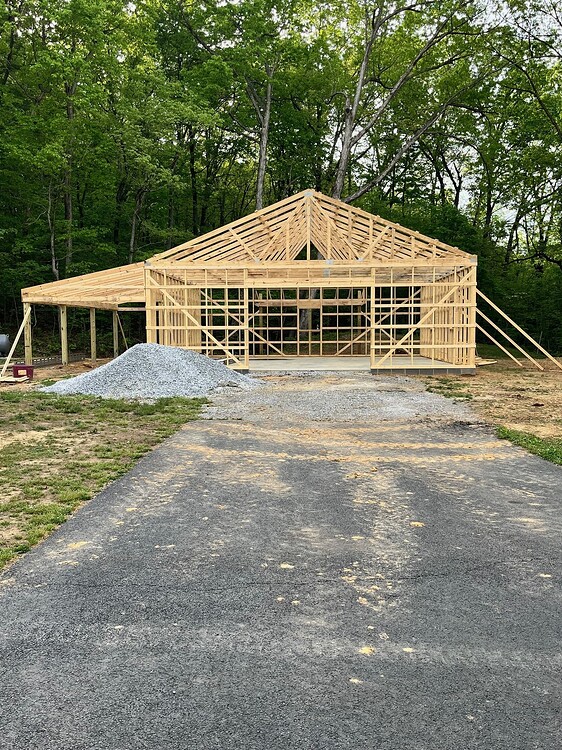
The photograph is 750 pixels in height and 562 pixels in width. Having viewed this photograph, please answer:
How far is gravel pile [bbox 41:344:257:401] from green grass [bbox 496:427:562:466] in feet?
22.0

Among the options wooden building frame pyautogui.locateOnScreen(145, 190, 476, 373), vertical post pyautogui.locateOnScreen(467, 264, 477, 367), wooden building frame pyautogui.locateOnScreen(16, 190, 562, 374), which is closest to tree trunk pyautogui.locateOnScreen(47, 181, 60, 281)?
wooden building frame pyautogui.locateOnScreen(16, 190, 562, 374)

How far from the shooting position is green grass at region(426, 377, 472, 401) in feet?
41.4

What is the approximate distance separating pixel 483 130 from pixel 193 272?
19075 mm

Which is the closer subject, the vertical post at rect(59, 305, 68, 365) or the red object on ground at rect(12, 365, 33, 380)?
the red object on ground at rect(12, 365, 33, 380)

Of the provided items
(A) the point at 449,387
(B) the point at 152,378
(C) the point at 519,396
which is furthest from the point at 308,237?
(C) the point at 519,396

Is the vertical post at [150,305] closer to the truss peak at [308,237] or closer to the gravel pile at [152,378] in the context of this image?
the truss peak at [308,237]

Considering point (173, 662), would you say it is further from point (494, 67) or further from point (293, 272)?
point (494, 67)

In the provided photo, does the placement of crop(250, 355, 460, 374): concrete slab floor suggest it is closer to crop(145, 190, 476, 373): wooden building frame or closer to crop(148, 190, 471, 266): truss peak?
crop(145, 190, 476, 373): wooden building frame

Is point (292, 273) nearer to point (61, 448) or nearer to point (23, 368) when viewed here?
point (23, 368)

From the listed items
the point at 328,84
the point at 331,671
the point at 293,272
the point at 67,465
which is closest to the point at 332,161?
the point at 328,84

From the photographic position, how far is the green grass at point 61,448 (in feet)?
16.1

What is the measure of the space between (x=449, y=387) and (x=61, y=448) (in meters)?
9.60

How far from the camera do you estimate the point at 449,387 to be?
14312 mm

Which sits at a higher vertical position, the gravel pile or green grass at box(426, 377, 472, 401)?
the gravel pile
